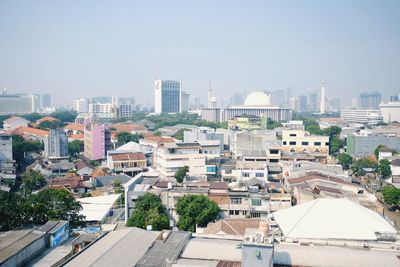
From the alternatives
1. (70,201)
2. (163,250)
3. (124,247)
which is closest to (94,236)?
(124,247)

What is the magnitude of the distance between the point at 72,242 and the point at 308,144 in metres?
27.1

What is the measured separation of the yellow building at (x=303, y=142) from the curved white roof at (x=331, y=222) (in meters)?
20.3

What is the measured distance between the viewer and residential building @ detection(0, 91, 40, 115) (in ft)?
332

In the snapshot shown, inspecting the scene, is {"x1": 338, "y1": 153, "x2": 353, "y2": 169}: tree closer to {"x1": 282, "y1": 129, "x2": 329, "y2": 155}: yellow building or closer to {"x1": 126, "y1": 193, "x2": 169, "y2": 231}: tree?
{"x1": 282, "y1": 129, "x2": 329, "y2": 155}: yellow building

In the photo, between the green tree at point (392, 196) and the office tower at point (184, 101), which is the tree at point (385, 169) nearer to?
the green tree at point (392, 196)

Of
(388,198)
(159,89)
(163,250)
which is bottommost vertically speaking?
(388,198)

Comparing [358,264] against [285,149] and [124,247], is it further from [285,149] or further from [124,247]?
[285,149]

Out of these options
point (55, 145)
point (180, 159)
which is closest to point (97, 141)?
point (55, 145)

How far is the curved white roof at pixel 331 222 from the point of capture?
12.5 meters

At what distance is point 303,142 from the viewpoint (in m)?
34.8

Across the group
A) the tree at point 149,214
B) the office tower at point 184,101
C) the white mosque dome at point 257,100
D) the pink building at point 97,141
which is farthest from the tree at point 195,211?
the office tower at point 184,101

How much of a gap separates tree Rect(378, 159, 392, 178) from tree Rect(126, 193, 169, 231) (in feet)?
60.9

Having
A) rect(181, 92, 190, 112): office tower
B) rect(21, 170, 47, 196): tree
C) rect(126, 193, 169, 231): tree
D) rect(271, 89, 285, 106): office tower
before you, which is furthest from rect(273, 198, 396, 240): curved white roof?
rect(271, 89, 285, 106): office tower

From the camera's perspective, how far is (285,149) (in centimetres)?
3500
